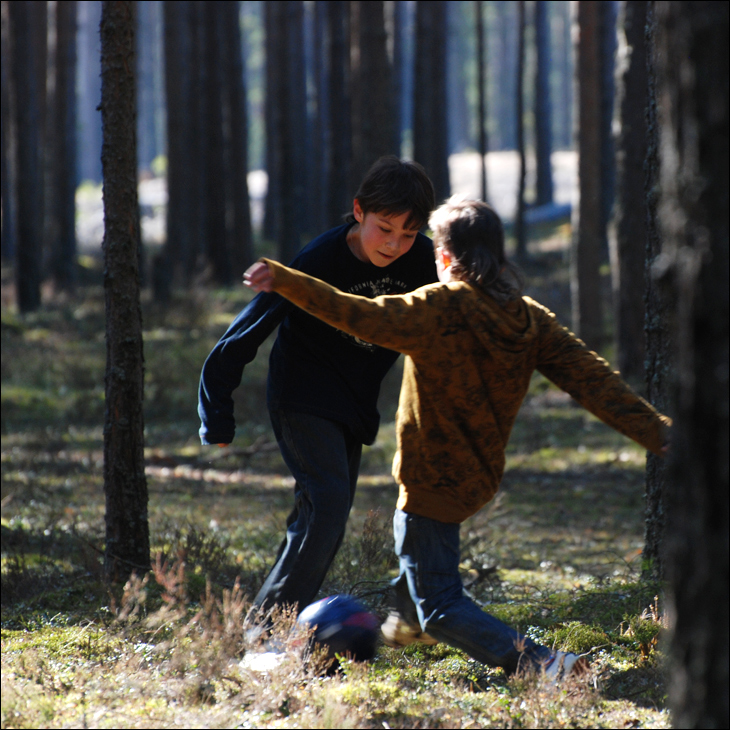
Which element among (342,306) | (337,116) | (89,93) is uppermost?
(89,93)

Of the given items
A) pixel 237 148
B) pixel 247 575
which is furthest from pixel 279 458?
pixel 237 148

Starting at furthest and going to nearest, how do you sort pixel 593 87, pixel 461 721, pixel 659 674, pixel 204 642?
1. pixel 593 87
2. pixel 659 674
3. pixel 204 642
4. pixel 461 721

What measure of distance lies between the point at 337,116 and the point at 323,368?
69.5 ft

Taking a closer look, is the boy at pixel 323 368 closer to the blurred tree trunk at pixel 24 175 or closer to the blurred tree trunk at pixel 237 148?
the blurred tree trunk at pixel 24 175

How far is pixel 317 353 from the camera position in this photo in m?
3.69

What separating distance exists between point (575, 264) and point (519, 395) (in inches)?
420

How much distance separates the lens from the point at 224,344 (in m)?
3.61

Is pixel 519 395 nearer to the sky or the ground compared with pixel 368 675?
nearer to the sky

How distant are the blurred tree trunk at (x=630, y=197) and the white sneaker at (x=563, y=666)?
28.3ft

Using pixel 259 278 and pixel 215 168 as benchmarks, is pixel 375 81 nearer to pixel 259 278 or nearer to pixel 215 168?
pixel 215 168

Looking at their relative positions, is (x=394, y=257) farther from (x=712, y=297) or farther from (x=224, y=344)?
(x=712, y=297)

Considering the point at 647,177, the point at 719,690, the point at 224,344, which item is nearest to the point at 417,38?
the point at 647,177

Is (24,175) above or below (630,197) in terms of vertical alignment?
above

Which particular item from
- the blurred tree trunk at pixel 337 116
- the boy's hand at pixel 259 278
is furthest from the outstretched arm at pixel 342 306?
the blurred tree trunk at pixel 337 116
